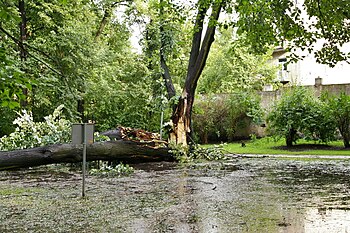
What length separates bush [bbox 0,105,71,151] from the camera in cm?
1227

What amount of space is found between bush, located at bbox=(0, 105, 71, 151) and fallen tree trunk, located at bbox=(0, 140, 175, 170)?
5.83ft

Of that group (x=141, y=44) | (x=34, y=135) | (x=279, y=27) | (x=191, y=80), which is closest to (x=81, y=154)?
(x=34, y=135)

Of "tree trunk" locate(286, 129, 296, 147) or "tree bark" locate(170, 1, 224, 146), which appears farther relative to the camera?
"tree trunk" locate(286, 129, 296, 147)

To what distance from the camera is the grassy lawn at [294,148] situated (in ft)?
54.8

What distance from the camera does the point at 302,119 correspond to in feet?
59.9

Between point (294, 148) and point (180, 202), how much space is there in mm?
13273

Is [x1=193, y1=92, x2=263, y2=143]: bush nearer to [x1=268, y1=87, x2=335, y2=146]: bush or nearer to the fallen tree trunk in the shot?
[x1=268, y1=87, x2=335, y2=146]: bush

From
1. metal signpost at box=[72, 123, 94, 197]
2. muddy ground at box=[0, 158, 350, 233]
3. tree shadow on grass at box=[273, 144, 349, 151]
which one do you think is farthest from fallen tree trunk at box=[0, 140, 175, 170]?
tree shadow on grass at box=[273, 144, 349, 151]

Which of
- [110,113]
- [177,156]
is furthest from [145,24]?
[177,156]

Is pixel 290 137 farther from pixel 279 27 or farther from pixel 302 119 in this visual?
pixel 279 27

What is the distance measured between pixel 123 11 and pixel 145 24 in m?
1.97

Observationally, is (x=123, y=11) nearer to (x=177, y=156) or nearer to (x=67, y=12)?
(x=67, y=12)

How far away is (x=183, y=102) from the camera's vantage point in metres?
15.1

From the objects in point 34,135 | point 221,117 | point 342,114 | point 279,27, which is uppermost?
point 279,27
